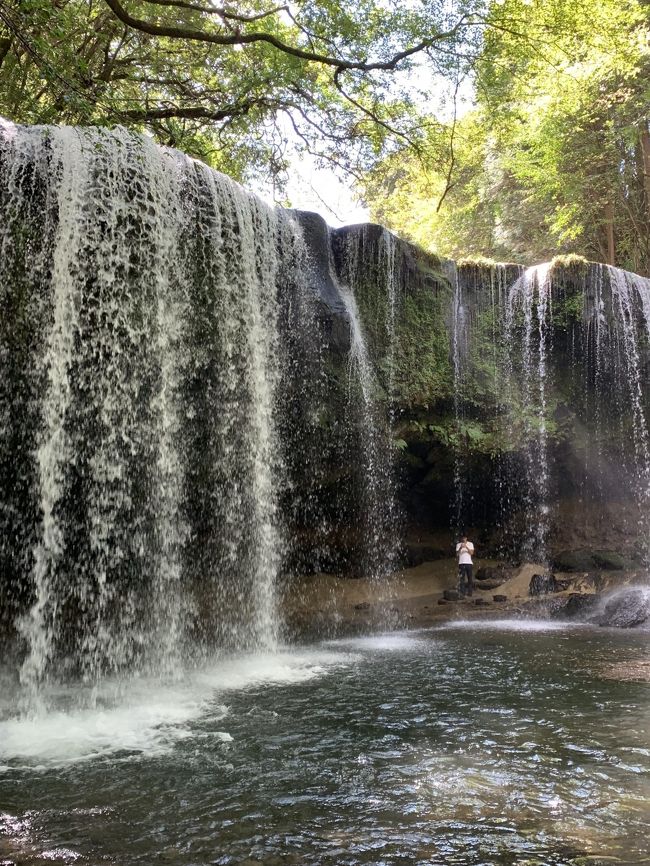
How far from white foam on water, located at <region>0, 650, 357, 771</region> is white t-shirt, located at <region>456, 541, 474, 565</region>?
6.20 metres

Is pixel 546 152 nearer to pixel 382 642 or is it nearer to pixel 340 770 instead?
pixel 382 642

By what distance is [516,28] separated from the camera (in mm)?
13586

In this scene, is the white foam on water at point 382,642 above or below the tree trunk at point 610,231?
below

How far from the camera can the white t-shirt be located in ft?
48.3

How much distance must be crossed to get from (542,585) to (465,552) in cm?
194

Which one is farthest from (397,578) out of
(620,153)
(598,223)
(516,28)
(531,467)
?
(620,153)

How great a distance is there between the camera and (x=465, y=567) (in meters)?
14.9

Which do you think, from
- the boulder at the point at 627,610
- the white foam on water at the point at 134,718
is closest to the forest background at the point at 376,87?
the white foam on water at the point at 134,718

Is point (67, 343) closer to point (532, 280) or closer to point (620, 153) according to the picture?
point (532, 280)

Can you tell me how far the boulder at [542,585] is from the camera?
48.5 ft

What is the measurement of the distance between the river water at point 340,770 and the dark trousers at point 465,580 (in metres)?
6.49

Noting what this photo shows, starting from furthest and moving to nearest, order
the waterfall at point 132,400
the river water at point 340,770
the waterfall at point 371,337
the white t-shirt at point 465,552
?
the white t-shirt at point 465,552
the waterfall at point 371,337
the waterfall at point 132,400
the river water at point 340,770

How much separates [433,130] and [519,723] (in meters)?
13.8

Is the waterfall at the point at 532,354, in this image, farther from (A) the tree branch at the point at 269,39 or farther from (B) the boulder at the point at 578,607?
(A) the tree branch at the point at 269,39
